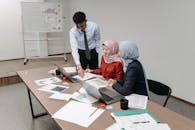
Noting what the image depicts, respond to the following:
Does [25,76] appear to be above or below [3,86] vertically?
above

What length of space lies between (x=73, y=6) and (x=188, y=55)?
367 centimetres

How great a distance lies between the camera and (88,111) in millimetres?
1761

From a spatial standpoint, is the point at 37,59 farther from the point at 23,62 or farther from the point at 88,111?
the point at 88,111

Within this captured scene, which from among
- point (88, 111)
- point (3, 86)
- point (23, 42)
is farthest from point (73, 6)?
point (88, 111)

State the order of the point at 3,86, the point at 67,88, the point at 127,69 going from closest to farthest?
the point at 127,69 < the point at 67,88 < the point at 3,86

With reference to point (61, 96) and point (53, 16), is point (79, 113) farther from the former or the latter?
point (53, 16)

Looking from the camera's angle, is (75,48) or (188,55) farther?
(188,55)

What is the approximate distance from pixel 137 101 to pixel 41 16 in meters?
4.07

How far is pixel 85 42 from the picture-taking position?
3166 mm

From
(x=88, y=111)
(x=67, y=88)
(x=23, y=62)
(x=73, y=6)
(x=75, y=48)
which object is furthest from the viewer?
(x=73, y=6)

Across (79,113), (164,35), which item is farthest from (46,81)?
(164,35)

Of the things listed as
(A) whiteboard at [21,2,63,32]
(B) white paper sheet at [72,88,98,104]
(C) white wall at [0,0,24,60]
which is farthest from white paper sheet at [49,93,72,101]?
(C) white wall at [0,0,24,60]

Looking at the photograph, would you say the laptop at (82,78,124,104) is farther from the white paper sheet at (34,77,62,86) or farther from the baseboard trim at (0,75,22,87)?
the baseboard trim at (0,75,22,87)

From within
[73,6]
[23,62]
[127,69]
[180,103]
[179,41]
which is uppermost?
[73,6]
